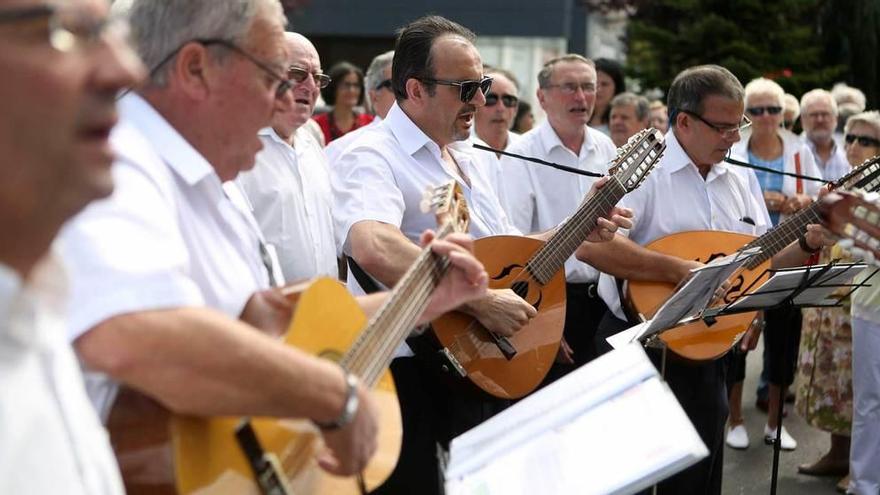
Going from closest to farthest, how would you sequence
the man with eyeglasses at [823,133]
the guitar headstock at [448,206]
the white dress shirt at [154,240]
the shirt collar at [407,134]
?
the white dress shirt at [154,240] < the guitar headstock at [448,206] < the shirt collar at [407,134] < the man with eyeglasses at [823,133]

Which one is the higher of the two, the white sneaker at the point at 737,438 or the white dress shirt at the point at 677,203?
the white dress shirt at the point at 677,203

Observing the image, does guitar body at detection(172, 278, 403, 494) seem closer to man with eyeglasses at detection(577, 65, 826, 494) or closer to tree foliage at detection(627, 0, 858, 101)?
man with eyeglasses at detection(577, 65, 826, 494)

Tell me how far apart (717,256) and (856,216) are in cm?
197

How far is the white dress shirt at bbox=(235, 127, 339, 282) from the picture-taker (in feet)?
13.9

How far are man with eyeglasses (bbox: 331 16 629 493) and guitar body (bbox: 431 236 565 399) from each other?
72mm

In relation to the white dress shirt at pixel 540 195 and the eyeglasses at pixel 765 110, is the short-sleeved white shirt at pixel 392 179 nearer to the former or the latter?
the white dress shirt at pixel 540 195


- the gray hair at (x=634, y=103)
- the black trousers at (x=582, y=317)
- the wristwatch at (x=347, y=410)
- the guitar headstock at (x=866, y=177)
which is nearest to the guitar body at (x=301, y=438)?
the wristwatch at (x=347, y=410)

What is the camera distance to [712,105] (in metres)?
5.21

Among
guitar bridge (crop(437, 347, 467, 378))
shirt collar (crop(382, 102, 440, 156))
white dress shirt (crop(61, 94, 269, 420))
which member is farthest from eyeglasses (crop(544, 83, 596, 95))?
white dress shirt (crop(61, 94, 269, 420))

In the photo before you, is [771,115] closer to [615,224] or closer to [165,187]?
[615,224]

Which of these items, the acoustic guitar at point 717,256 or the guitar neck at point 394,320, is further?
the acoustic guitar at point 717,256

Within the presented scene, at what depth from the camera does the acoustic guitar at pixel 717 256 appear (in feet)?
16.3

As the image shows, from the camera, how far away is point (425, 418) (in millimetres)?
4230

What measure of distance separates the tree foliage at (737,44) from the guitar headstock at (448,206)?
58.7ft
